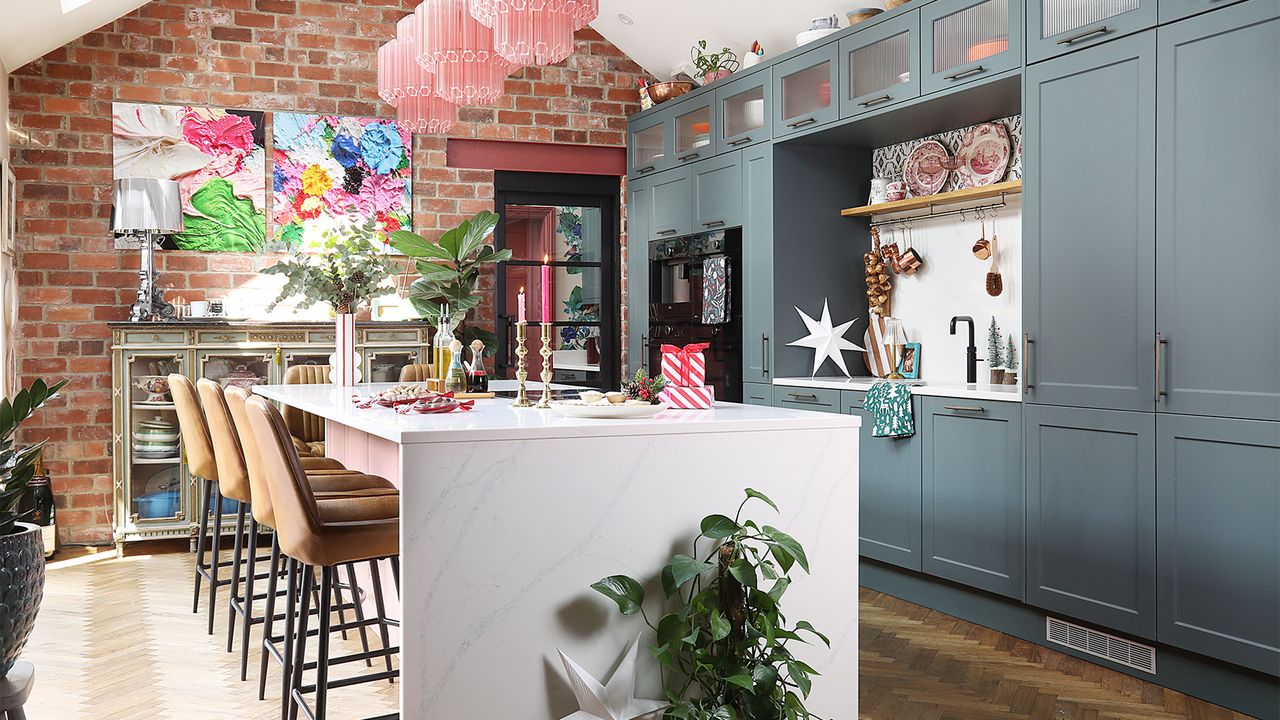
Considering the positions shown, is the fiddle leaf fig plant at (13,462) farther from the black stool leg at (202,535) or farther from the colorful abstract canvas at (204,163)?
the colorful abstract canvas at (204,163)

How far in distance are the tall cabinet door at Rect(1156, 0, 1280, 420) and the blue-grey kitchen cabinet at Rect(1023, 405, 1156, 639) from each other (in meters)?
0.25

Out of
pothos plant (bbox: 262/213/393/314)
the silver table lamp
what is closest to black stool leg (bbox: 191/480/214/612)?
pothos plant (bbox: 262/213/393/314)

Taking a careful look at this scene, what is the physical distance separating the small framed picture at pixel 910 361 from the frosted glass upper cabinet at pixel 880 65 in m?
1.17

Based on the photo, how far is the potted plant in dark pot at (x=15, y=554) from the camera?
50.0 inches

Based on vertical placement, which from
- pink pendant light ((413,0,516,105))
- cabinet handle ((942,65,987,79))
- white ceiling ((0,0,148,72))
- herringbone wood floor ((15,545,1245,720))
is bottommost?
herringbone wood floor ((15,545,1245,720))

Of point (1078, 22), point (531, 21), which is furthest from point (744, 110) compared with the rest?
point (531, 21)

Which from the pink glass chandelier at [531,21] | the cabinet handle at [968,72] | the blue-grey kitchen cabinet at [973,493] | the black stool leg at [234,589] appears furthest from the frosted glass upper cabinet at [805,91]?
the black stool leg at [234,589]

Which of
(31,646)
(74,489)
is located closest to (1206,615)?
(31,646)

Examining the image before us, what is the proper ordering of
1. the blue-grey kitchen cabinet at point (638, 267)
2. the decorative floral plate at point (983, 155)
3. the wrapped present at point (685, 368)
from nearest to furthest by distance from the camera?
the wrapped present at point (685, 368) < the decorative floral plate at point (983, 155) < the blue-grey kitchen cabinet at point (638, 267)

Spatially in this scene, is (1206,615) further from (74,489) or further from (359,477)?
(74,489)

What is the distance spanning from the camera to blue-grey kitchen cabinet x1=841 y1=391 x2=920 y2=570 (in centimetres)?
431

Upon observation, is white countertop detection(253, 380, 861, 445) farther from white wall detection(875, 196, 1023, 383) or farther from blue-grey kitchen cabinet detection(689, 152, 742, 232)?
blue-grey kitchen cabinet detection(689, 152, 742, 232)

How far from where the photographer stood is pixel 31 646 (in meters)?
3.76

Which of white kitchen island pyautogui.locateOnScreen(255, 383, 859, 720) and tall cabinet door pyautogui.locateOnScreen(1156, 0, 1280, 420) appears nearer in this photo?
white kitchen island pyautogui.locateOnScreen(255, 383, 859, 720)
